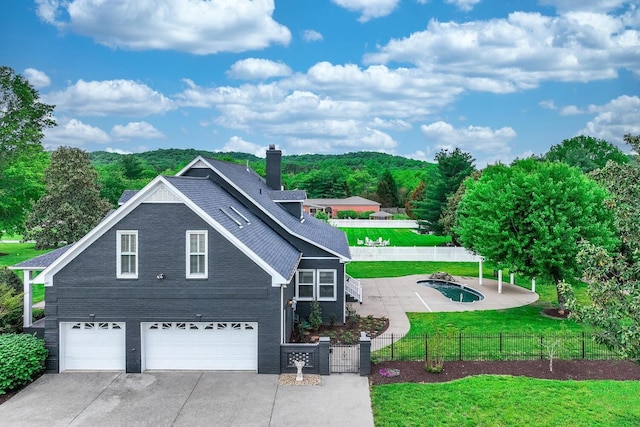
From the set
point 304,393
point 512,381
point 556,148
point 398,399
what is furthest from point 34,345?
point 556,148

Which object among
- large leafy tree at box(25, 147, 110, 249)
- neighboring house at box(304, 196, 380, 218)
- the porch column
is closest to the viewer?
the porch column

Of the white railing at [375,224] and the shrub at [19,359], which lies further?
the white railing at [375,224]

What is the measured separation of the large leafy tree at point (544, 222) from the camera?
25.9 meters

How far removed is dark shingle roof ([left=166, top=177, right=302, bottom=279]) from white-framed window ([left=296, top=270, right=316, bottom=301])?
4.24 ft

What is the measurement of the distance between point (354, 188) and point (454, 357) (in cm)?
11650

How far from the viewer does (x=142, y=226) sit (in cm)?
1791

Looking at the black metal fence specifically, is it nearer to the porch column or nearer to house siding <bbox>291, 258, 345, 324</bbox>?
house siding <bbox>291, 258, 345, 324</bbox>

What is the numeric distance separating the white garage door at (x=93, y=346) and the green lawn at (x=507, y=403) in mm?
9369

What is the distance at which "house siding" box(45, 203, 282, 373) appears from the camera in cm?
1783

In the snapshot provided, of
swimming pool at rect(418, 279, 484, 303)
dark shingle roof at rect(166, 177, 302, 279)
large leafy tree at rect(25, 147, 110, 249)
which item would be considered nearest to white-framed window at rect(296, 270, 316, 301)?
dark shingle roof at rect(166, 177, 302, 279)

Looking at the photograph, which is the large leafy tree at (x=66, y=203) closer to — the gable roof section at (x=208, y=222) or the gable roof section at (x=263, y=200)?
the gable roof section at (x=263, y=200)

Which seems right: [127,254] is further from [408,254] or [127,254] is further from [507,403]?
[408,254]

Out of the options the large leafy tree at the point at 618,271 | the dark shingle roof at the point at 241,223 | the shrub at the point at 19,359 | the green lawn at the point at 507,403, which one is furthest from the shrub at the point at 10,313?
the large leafy tree at the point at 618,271

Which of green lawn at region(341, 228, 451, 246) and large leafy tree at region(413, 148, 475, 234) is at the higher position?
large leafy tree at region(413, 148, 475, 234)
